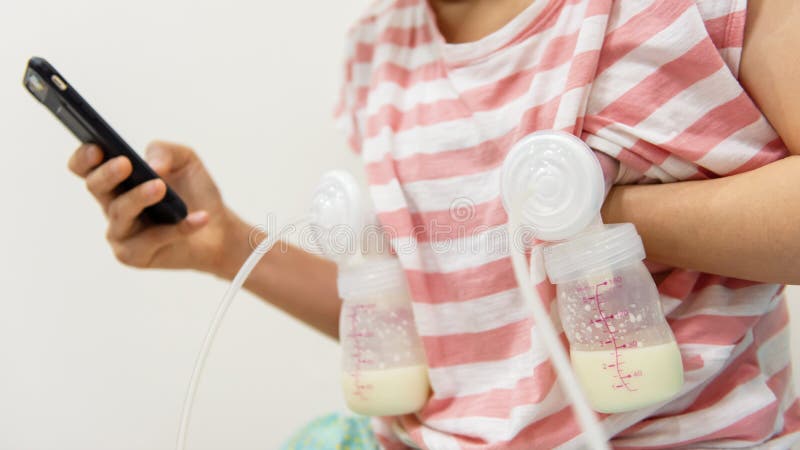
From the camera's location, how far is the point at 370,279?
0.52m

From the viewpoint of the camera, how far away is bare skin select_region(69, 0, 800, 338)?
411 mm

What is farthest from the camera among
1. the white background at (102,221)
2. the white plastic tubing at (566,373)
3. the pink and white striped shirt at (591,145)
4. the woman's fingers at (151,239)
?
the white background at (102,221)

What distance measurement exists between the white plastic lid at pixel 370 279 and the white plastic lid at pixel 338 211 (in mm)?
16

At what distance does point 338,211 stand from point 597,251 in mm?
201

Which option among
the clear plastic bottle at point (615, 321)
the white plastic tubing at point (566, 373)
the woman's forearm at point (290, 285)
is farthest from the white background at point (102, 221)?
the white plastic tubing at point (566, 373)

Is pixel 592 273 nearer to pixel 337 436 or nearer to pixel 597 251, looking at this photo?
pixel 597 251

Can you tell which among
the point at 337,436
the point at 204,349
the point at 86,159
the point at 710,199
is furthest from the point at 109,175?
the point at 710,199

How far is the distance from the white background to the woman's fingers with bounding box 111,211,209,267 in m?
0.23

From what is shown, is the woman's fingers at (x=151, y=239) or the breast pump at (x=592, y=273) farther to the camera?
the woman's fingers at (x=151, y=239)

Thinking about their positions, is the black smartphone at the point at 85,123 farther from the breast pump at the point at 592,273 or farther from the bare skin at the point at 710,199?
the breast pump at the point at 592,273

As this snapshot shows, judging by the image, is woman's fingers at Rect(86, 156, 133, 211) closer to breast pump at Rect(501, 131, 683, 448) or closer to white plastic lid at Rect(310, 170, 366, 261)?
white plastic lid at Rect(310, 170, 366, 261)

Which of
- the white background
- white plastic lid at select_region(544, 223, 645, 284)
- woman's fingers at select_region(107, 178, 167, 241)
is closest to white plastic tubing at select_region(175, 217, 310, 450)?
woman's fingers at select_region(107, 178, 167, 241)

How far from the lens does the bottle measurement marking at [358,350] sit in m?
0.52

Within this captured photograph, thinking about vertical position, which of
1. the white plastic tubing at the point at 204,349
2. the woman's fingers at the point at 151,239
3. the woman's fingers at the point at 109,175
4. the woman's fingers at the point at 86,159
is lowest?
the white plastic tubing at the point at 204,349
